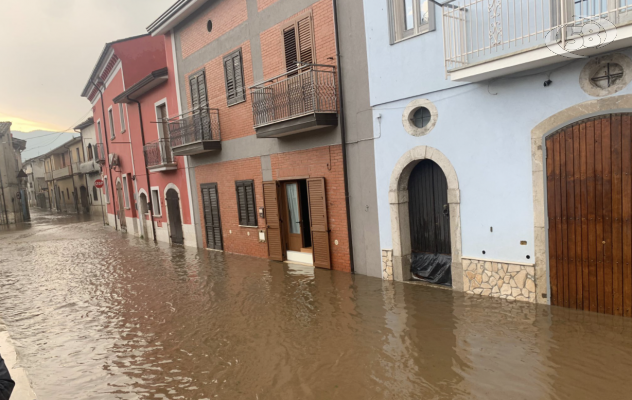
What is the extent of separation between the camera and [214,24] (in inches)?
504

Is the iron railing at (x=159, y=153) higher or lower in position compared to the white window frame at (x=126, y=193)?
higher

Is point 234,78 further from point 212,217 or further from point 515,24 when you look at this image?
point 515,24

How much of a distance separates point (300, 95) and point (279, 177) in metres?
2.63

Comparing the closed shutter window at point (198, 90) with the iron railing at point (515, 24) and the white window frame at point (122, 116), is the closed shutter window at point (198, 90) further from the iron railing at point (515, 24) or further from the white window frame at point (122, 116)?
the iron railing at point (515, 24)

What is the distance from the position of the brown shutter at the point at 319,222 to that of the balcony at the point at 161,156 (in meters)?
8.36

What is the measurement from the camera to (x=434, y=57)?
705 cm

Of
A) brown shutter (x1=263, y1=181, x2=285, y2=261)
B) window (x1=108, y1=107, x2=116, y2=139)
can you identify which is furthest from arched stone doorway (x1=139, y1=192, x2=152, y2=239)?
brown shutter (x1=263, y1=181, x2=285, y2=261)

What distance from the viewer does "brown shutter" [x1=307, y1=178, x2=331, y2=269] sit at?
967 cm

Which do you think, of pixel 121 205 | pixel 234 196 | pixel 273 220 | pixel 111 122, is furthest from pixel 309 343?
pixel 121 205

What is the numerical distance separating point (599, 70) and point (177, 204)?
15085 mm

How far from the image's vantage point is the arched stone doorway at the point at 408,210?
7.12 metres

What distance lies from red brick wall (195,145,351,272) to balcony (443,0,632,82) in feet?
11.5

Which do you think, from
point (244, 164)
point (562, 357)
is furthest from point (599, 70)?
point (244, 164)

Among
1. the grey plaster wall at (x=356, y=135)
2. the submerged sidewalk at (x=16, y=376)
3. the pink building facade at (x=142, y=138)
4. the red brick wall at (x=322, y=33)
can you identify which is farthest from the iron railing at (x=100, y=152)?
the submerged sidewalk at (x=16, y=376)
